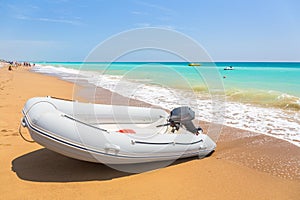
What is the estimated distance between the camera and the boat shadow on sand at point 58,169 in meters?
3.43

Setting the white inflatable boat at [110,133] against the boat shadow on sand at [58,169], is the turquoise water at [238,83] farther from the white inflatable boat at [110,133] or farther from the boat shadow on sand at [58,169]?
the boat shadow on sand at [58,169]

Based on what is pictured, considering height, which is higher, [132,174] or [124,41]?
[124,41]

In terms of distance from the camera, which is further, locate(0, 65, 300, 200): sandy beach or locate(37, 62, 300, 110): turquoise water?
locate(37, 62, 300, 110): turquoise water

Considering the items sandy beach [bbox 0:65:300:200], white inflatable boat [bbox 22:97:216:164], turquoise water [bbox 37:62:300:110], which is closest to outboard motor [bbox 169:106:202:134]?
white inflatable boat [bbox 22:97:216:164]

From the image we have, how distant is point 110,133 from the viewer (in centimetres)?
345

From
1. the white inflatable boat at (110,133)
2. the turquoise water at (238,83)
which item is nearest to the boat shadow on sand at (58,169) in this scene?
the white inflatable boat at (110,133)

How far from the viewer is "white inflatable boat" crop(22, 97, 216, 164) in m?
3.19

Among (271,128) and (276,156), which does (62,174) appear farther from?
(271,128)

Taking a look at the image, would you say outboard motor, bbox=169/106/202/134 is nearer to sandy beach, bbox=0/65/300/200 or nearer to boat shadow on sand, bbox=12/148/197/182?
sandy beach, bbox=0/65/300/200

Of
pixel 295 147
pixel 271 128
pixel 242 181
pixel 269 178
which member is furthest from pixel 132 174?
A: pixel 271 128

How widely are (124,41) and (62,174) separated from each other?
102 inches

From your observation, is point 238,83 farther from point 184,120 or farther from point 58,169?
point 58,169

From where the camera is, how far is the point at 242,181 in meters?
3.56

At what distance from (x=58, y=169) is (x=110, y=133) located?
102 centimetres
